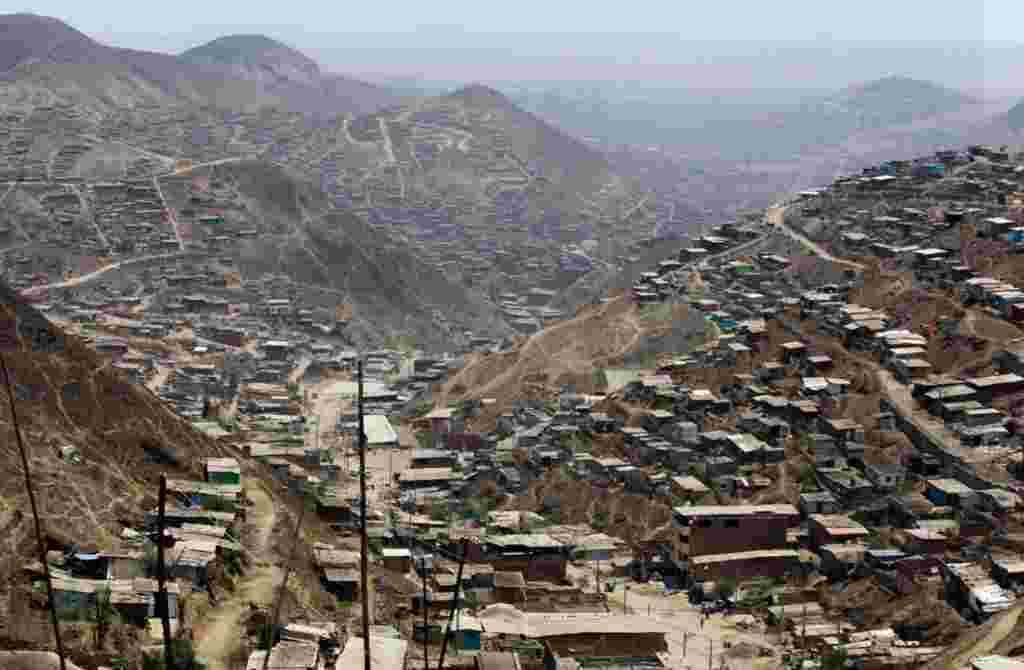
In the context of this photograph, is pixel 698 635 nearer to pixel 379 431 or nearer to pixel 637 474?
pixel 637 474

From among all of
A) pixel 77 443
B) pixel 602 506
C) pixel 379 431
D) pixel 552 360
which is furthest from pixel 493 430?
pixel 77 443

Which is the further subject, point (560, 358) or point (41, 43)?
point (41, 43)

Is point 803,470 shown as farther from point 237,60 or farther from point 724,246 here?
point 237,60

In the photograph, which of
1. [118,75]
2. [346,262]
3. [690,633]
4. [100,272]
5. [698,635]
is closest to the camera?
[698,635]

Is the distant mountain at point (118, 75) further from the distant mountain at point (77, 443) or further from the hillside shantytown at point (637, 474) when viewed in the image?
the distant mountain at point (77, 443)

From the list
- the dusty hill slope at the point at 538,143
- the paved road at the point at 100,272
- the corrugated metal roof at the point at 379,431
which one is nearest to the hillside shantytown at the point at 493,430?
the corrugated metal roof at the point at 379,431

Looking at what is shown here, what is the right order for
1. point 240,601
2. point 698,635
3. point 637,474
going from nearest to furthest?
point 240,601
point 698,635
point 637,474

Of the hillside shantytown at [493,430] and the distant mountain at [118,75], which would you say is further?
the distant mountain at [118,75]
